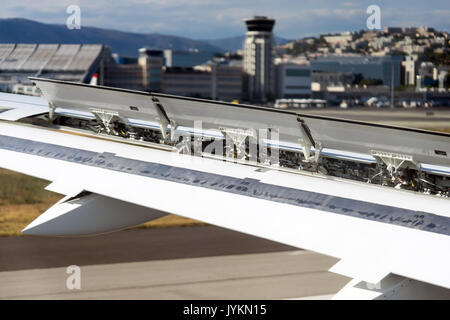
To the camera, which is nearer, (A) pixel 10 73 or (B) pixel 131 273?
(B) pixel 131 273

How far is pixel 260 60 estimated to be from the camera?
124 meters

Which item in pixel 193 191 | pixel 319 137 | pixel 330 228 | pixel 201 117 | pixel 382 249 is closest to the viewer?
pixel 382 249

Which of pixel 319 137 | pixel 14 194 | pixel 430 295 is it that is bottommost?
pixel 14 194

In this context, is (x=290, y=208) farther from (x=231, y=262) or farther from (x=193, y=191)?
(x=231, y=262)

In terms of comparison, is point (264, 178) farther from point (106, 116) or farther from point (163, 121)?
point (106, 116)

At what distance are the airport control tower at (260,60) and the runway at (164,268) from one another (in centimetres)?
10375

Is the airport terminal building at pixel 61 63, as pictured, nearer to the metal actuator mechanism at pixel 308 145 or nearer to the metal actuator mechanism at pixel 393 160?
the metal actuator mechanism at pixel 308 145

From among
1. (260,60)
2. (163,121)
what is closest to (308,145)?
(163,121)

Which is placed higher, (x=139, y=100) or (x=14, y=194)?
(x=139, y=100)

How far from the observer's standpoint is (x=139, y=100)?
7.61 meters

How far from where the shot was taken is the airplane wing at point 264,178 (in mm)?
4551

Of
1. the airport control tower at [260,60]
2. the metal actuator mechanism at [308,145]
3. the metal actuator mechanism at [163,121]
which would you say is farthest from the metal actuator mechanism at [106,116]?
the airport control tower at [260,60]

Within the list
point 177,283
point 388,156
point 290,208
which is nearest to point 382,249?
point 290,208

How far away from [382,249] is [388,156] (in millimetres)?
1839
